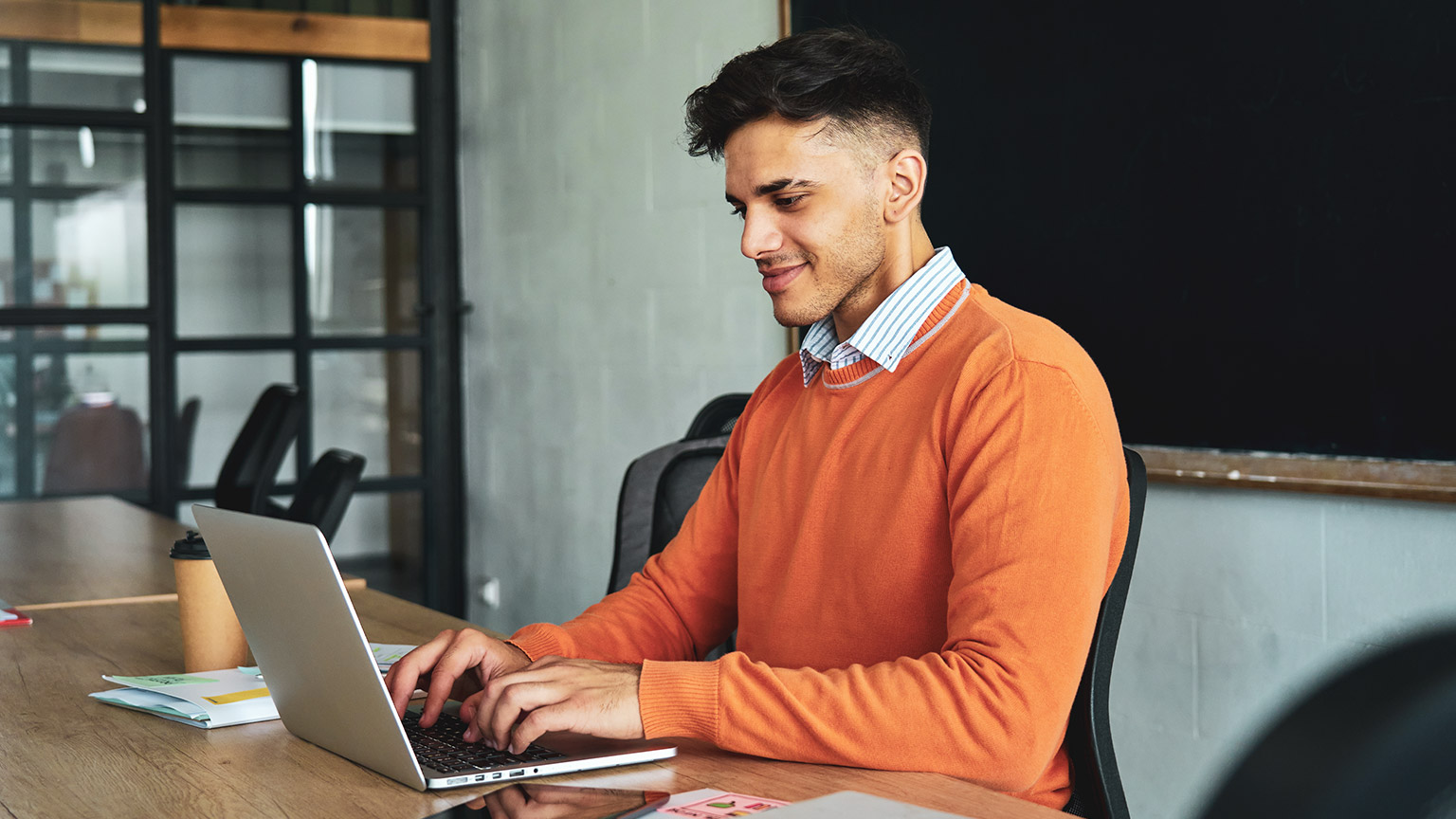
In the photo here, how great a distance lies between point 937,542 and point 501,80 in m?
3.60

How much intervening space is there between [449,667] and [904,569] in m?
0.43

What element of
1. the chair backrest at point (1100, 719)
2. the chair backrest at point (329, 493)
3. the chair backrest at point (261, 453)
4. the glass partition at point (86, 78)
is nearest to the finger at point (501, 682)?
the chair backrest at point (1100, 719)

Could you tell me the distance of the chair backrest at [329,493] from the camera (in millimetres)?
2291

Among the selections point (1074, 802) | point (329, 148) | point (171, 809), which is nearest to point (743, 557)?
point (1074, 802)

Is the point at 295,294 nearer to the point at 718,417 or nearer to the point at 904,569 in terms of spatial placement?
the point at 718,417

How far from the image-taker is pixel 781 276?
1.36 m

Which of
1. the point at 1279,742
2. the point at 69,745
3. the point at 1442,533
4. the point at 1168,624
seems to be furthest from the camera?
the point at 1168,624

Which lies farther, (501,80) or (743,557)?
(501,80)

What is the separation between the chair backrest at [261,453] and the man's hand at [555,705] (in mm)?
2260

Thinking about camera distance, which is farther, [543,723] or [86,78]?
[86,78]

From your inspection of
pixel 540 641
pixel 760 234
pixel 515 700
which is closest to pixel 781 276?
pixel 760 234

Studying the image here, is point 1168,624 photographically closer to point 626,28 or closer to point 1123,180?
point 1123,180

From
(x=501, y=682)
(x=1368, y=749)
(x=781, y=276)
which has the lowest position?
(x=501, y=682)

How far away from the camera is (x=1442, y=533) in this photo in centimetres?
164
